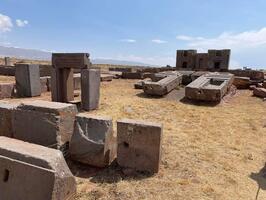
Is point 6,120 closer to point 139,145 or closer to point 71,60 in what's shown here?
point 139,145

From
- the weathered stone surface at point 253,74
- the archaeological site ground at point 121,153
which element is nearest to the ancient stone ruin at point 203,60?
the weathered stone surface at point 253,74

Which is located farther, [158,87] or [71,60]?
[158,87]

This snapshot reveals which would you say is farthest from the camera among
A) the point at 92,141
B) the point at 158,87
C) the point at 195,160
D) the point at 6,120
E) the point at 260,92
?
the point at 260,92

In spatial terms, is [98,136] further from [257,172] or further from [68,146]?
[257,172]

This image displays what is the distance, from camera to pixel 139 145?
432 centimetres

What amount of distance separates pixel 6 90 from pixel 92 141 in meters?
7.70

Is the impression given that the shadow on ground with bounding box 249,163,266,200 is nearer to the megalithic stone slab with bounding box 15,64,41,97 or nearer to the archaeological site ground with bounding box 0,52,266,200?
the archaeological site ground with bounding box 0,52,266,200

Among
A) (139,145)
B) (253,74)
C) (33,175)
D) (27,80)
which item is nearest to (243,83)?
(253,74)

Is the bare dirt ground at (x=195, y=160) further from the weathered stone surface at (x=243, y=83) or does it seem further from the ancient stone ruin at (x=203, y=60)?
the ancient stone ruin at (x=203, y=60)

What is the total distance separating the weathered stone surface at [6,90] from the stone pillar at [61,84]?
2.66 meters

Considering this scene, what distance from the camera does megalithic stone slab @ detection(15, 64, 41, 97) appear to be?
10.4m

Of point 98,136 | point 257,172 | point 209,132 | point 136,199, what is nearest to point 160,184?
point 136,199

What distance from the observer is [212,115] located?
8.48m

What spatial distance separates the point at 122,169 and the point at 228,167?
6.74 ft
